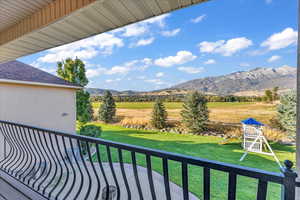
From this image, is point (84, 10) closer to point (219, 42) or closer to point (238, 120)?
Answer: point (219, 42)

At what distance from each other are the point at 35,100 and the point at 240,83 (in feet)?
28.3

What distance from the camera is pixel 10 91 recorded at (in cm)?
445

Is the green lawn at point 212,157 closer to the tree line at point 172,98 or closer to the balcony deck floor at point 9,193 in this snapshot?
the tree line at point 172,98

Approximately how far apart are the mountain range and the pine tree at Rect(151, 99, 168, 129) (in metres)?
0.83

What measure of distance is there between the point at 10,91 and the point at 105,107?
6.26m

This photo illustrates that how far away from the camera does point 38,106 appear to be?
16.9 ft

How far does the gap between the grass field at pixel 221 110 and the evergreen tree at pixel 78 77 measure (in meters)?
3.38

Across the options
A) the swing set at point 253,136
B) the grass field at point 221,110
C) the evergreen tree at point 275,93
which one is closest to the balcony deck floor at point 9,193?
the swing set at point 253,136

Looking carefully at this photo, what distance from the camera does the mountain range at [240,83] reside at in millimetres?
6098

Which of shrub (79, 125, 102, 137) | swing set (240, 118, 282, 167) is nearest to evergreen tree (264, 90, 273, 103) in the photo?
swing set (240, 118, 282, 167)

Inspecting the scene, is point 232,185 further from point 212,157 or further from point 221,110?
point 221,110

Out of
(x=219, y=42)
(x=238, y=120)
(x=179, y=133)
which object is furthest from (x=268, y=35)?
(x=179, y=133)

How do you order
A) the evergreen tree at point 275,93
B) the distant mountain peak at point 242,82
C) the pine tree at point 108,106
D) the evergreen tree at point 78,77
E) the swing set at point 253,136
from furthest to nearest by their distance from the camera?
the pine tree at point 108,106 → the evergreen tree at point 78,77 → the evergreen tree at point 275,93 → the distant mountain peak at point 242,82 → the swing set at point 253,136

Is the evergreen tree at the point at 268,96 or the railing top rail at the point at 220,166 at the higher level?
the evergreen tree at the point at 268,96
